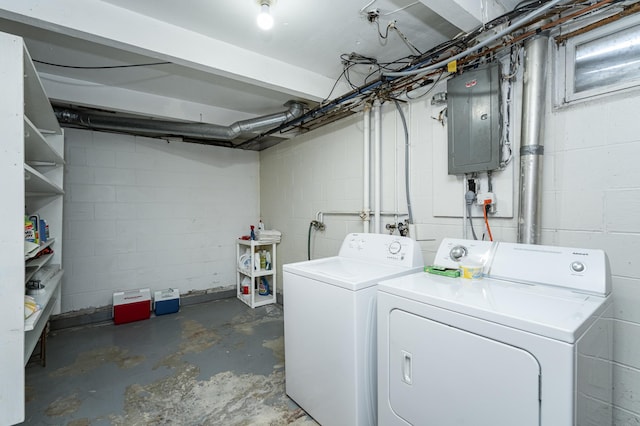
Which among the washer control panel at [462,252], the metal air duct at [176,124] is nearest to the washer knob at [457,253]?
the washer control panel at [462,252]

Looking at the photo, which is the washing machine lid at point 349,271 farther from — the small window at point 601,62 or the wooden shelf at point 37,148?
the wooden shelf at point 37,148

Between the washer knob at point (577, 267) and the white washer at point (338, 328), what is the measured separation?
719 millimetres

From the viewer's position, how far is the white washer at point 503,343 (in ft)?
2.83

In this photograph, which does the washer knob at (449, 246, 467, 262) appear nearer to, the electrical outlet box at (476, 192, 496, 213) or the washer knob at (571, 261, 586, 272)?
the electrical outlet box at (476, 192, 496, 213)

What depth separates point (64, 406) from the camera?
184 cm

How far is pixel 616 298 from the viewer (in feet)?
4.30

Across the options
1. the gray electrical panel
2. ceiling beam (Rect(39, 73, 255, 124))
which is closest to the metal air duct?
ceiling beam (Rect(39, 73, 255, 124))

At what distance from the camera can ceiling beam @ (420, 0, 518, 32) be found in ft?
4.63

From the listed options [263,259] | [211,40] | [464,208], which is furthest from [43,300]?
[464,208]

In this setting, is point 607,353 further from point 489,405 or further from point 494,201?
point 494,201

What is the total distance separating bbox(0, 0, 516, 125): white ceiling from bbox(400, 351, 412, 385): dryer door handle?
1652 mm

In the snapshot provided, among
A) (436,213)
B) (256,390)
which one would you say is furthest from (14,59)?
(436,213)

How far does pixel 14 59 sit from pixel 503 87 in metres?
2.36

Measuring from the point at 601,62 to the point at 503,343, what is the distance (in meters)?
1.37
